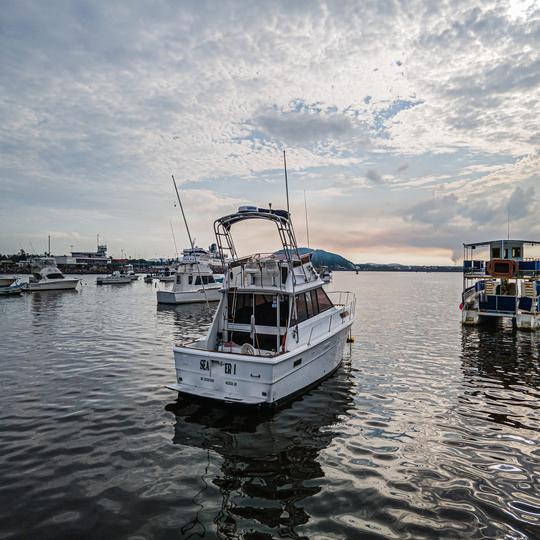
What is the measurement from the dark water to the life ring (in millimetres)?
11059

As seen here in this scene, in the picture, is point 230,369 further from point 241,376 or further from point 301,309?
point 301,309

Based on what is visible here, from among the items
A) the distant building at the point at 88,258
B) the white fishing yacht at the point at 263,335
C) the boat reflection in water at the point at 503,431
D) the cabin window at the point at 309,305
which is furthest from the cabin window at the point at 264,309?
the distant building at the point at 88,258

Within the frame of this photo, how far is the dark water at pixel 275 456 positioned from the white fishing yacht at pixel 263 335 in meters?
0.79

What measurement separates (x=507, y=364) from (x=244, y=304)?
38.0 feet

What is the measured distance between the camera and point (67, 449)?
7898 mm

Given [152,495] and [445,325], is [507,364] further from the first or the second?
[152,495]

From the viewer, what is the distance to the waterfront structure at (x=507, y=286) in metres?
A: 23.4

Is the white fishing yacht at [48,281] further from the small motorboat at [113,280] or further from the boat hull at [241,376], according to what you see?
the boat hull at [241,376]

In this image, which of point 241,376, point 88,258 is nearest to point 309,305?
point 241,376

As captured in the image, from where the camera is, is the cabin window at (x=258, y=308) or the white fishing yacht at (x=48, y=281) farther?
the white fishing yacht at (x=48, y=281)

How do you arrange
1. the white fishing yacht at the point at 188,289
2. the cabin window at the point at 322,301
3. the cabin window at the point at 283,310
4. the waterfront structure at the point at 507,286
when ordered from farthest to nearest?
1. the white fishing yacht at the point at 188,289
2. the waterfront structure at the point at 507,286
3. the cabin window at the point at 322,301
4. the cabin window at the point at 283,310

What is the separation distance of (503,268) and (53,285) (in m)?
57.6

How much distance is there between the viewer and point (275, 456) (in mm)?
7836

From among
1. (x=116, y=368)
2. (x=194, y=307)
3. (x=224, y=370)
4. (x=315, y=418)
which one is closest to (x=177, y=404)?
(x=224, y=370)
